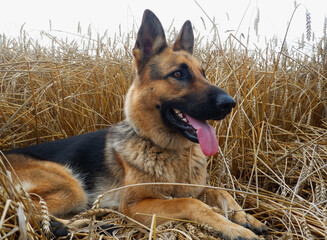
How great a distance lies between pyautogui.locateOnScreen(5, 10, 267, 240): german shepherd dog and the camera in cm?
228

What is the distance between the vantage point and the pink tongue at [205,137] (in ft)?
7.44

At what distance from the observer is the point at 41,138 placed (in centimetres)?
358

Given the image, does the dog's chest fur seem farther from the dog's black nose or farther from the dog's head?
the dog's black nose

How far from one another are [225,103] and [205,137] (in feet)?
1.01

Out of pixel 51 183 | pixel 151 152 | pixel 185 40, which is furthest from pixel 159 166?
pixel 185 40

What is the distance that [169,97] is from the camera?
2.43 meters

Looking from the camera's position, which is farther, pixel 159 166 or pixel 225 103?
pixel 159 166

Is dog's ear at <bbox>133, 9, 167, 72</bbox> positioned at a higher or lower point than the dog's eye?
higher

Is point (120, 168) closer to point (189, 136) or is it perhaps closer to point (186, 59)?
point (189, 136)

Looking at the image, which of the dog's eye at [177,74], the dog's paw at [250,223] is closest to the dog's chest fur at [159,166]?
the dog's paw at [250,223]

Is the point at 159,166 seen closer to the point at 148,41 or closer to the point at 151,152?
the point at 151,152

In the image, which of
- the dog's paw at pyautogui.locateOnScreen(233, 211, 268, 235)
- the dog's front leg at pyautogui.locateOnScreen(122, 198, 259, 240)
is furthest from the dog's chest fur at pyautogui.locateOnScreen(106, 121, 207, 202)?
the dog's paw at pyautogui.locateOnScreen(233, 211, 268, 235)

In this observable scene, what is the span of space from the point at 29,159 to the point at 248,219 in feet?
6.47

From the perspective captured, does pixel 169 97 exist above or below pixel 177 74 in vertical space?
below
